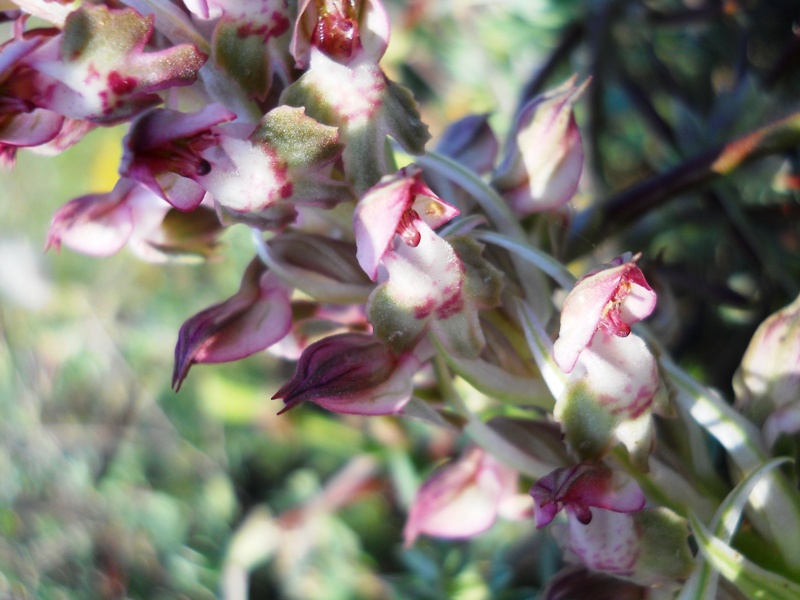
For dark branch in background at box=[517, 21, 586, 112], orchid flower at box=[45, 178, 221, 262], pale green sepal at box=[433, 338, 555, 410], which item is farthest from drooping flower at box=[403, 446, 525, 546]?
dark branch in background at box=[517, 21, 586, 112]

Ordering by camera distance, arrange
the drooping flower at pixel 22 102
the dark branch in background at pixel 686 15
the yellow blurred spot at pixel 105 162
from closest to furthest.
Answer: the drooping flower at pixel 22 102, the dark branch in background at pixel 686 15, the yellow blurred spot at pixel 105 162

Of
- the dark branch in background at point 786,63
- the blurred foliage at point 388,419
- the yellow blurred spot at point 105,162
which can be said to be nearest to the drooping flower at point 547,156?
the blurred foliage at point 388,419

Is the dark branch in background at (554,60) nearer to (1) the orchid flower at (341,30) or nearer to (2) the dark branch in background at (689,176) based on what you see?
(2) the dark branch in background at (689,176)

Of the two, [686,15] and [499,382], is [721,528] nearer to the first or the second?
[499,382]

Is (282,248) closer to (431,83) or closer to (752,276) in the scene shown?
(752,276)

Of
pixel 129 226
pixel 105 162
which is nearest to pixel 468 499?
pixel 129 226

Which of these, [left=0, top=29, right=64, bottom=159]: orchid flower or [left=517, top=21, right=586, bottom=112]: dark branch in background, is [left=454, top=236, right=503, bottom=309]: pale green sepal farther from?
[left=517, top=21, right=586, bottom=112]: dark branch in background

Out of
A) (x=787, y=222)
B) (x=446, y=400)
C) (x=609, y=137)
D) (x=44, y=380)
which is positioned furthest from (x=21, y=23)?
(x=44, y=380)
